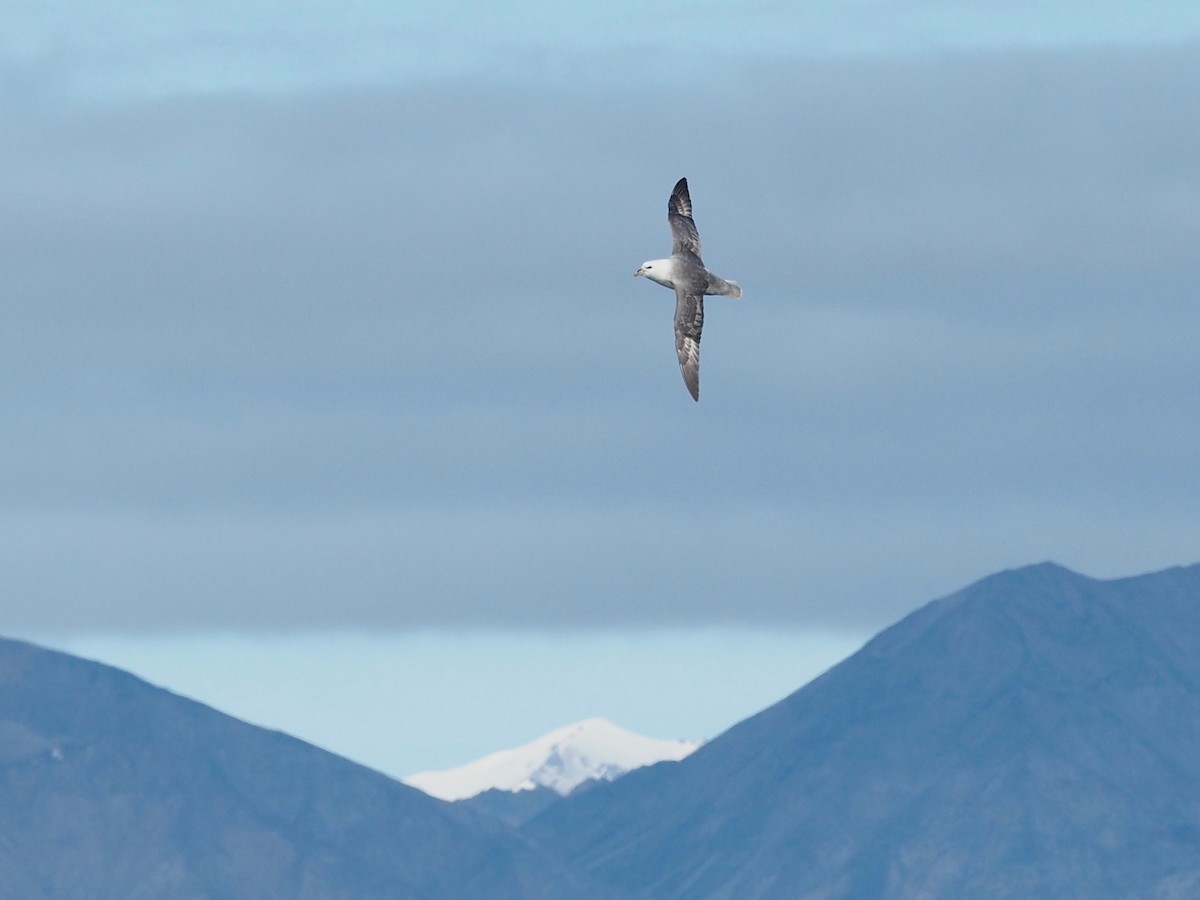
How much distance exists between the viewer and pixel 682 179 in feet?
243

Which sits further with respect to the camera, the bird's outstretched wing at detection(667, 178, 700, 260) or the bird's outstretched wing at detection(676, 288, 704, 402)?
the bird's outstretched wing at detection(667, 178, 700, 260)

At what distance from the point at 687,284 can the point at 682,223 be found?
153 inches

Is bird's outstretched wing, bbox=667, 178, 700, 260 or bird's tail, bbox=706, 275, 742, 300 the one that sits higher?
bird's outstretched wing, bbox=667, 178, 700, 260

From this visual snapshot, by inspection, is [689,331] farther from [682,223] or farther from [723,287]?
[682,223]

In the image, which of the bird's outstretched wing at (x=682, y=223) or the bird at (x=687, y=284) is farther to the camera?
the bird's outstretched wing at (x=682, y=223)

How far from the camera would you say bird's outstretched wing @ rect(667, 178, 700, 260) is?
73.0 m

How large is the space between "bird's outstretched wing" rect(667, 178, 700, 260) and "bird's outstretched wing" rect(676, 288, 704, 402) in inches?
93.9

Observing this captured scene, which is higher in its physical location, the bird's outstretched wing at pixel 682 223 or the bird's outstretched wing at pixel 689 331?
the bird's outstretched wing at pixel 682 223

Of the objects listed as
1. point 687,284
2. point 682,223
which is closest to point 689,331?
point 687,284

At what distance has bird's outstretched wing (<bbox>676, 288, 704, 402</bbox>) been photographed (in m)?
68.7

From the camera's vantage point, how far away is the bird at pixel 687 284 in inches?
2724

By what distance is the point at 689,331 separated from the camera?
69.6 meters

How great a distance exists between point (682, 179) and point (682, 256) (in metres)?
2.74

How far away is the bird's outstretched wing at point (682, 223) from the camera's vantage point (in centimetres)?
7300
